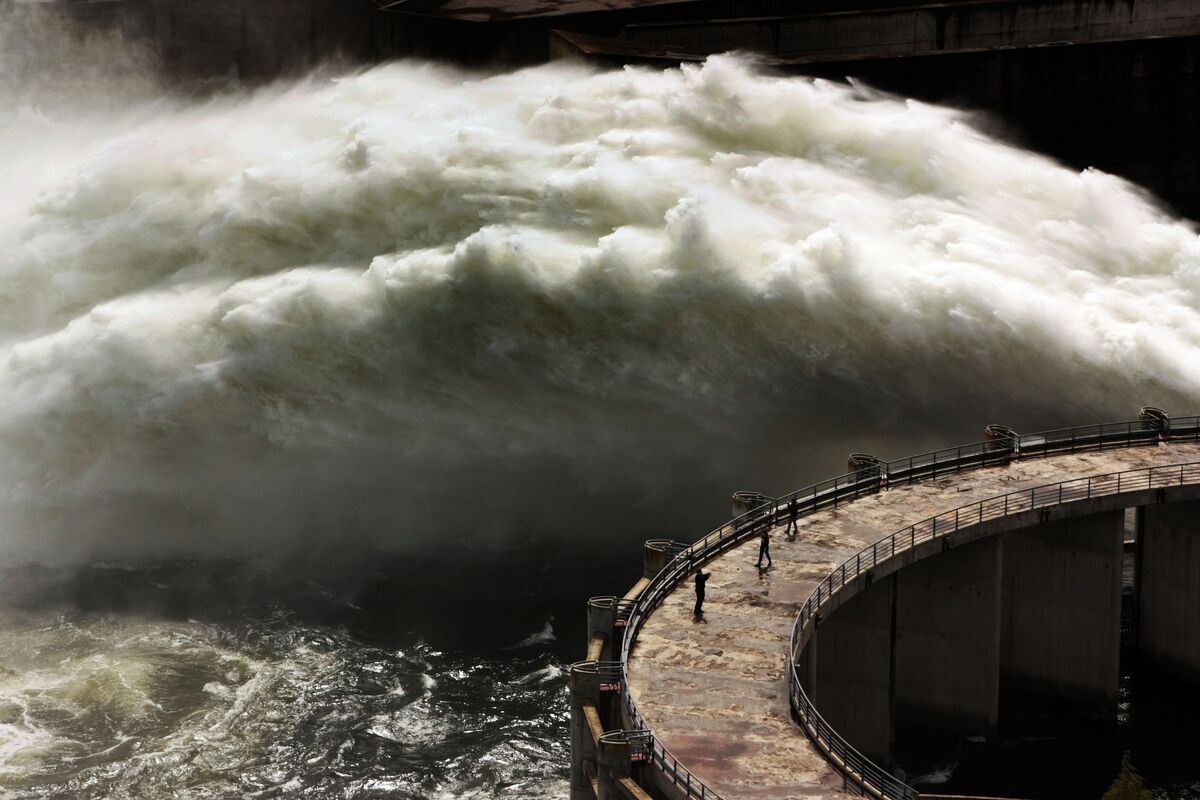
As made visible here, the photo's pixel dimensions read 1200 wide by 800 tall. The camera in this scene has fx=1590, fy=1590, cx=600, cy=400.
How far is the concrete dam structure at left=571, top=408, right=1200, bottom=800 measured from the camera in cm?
3153

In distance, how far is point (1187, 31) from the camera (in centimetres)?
6831

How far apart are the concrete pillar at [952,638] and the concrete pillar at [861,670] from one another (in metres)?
1.46

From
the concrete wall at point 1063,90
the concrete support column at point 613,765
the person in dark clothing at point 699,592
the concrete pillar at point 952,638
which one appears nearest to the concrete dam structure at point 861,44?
the concrete wall at point 1063,90

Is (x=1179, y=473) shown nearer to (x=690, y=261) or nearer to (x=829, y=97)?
(x=690, y=261)

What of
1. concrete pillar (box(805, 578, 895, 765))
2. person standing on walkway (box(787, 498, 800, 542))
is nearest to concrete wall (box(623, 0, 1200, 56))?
person standing on walkway (box(787, 498, 800, 542))

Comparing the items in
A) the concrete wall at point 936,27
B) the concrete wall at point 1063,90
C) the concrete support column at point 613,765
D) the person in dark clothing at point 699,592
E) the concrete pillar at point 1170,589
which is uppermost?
the concrete wall at point 936,27

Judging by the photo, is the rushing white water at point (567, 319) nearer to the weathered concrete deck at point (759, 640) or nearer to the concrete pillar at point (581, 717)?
the weathered concrete deck at point (759, 640)

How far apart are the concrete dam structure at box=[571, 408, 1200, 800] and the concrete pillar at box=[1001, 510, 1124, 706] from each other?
52mm

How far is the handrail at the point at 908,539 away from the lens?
30531 millimetres

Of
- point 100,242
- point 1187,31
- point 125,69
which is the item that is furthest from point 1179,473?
point 125,69

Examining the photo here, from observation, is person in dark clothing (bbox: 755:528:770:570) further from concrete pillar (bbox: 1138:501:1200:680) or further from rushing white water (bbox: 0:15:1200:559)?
concrete pillar (bbox: 1138:501:1200:680)

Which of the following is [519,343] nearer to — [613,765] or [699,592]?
[699,592]

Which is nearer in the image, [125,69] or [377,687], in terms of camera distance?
[377,687]

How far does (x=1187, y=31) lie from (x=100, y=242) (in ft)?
153
